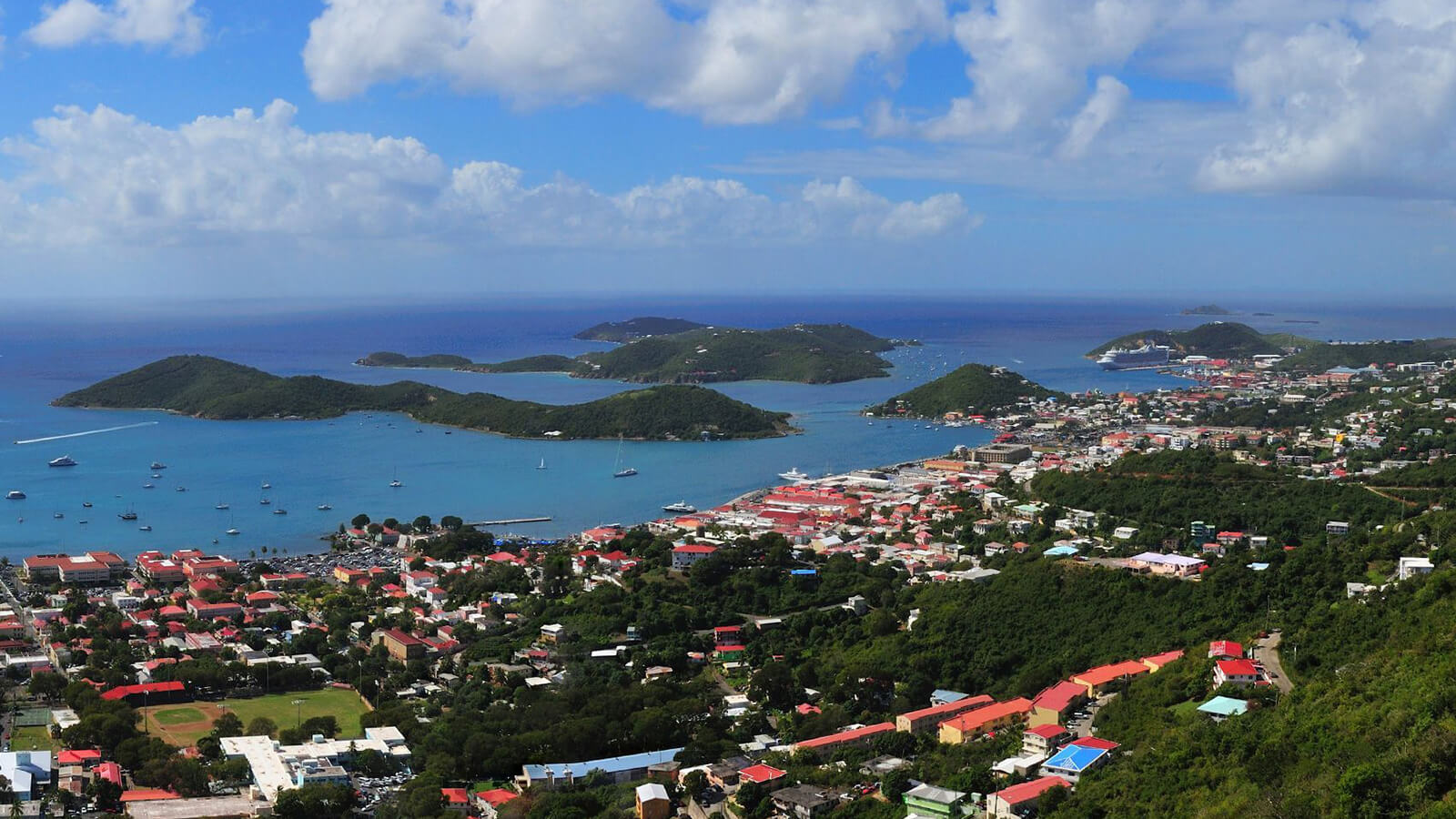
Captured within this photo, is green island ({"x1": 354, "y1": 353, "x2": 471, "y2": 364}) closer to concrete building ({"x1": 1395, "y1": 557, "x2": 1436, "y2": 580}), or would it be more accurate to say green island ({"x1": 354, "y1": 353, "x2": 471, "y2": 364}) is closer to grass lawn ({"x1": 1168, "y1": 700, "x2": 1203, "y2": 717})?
concrete building ({"x1": 1395, "y1": 557, "x2": 1436, "y2": 580})

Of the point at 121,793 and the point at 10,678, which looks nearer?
the point at 121,793

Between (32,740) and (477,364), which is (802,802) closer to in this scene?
(32,740)

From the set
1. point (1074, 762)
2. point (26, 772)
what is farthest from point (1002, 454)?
point (26, 772)

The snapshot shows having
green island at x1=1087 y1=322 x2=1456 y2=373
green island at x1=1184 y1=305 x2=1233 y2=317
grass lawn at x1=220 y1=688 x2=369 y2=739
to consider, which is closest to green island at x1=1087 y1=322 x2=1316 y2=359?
green island at x1=1087 y1=322 x2=1456 y2=373

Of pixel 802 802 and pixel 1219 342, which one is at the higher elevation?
pixel 1219 342

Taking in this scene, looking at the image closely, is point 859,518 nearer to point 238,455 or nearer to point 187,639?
point 187,639

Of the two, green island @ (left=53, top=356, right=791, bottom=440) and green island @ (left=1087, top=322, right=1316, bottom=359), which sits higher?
Answer: green island @ (left=1087, top=322, right=1316, bottom=359)

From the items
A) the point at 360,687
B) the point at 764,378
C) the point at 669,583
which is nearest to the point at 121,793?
the point at 360,687
